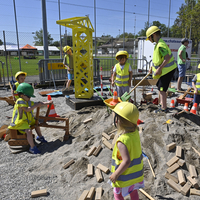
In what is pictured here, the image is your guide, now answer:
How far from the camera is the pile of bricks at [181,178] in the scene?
2934 millimetres

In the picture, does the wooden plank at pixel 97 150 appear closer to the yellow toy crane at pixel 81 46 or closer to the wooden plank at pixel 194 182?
the wooden plank at pixel 194 182

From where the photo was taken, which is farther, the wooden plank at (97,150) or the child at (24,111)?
the child at (24,111)

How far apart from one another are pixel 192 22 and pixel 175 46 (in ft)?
47.1

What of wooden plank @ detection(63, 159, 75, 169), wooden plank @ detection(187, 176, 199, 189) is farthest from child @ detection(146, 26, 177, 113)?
wooden plank @ detection(63, 159, 75, 169)

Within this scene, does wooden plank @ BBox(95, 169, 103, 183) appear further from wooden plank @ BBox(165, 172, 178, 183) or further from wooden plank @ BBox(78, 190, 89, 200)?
wooden plank @ BBox(165, 172, 178, 183)

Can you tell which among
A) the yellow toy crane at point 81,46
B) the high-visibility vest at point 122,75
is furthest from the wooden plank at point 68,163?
the yellow toy crane at point 81,46

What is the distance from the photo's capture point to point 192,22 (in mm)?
26328

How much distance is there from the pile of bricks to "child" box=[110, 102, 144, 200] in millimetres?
1014

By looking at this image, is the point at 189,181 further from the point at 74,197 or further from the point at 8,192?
the point at 8,192

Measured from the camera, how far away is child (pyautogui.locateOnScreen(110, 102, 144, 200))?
2.08 metres

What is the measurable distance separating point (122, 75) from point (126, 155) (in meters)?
3.64

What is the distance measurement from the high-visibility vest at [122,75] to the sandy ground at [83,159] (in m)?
0.95

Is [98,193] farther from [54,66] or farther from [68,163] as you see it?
[54,66]

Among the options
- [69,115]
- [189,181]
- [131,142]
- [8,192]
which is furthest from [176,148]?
[69,115]
